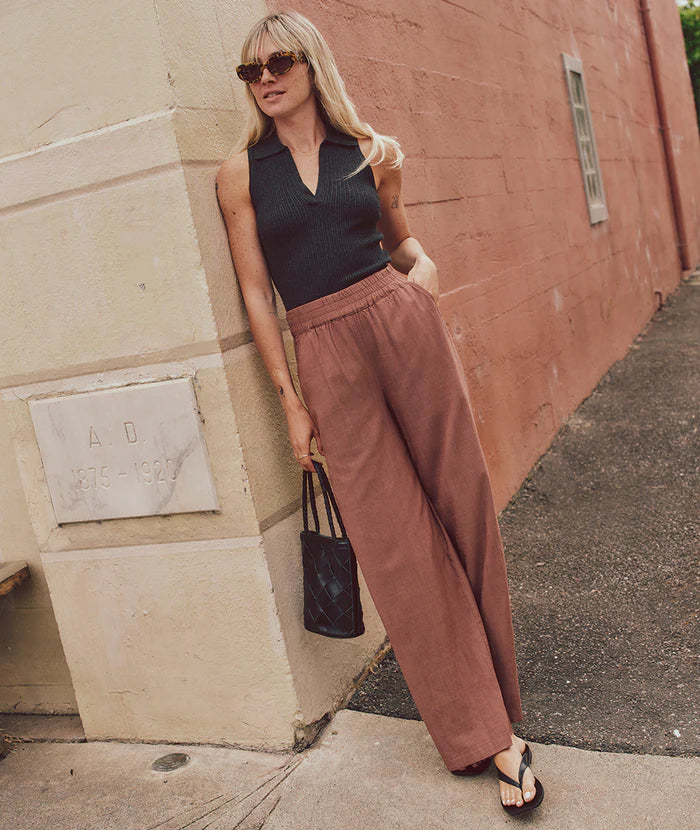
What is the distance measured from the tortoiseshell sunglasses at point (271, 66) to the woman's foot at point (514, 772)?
196 cm

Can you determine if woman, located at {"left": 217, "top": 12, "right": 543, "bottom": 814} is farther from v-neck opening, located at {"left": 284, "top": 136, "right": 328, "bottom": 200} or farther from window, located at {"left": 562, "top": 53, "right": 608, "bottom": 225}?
window, located at {"left": 562, "top": 53, "right": 608, "bottom": 225}

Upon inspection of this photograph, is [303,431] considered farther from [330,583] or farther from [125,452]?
[125,452]

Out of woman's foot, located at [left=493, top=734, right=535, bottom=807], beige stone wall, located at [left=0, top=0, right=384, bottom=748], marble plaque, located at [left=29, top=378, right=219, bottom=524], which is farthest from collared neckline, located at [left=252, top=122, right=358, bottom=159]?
woman's foot, located at [left=493, top=734, right=535, bottom=807]

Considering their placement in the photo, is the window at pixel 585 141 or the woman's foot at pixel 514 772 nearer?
the woman's foot at pixel 514 772

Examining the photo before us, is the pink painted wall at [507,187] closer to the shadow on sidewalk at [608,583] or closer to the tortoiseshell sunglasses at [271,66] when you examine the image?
the shadow on sidewalk at [608,583]

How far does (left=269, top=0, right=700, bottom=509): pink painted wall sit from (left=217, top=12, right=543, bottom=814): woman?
80 centimetres

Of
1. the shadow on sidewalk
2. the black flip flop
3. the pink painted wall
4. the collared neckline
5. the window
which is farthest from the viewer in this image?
the window

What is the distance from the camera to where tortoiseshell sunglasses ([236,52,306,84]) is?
254 centimetres

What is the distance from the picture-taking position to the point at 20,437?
118 inches

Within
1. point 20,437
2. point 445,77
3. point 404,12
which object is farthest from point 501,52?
point 20,437

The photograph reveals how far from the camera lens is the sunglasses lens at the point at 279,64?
2.54 metres

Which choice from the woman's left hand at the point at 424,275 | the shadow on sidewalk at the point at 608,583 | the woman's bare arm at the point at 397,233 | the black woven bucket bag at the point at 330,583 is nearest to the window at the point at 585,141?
the shadow on sidewalk at the point at 608,583

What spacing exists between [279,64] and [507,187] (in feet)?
10.7

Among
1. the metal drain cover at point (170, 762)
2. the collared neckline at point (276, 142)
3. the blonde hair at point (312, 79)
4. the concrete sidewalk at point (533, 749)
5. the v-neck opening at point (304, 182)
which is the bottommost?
the concrete sidewalk at point (533, 749)
